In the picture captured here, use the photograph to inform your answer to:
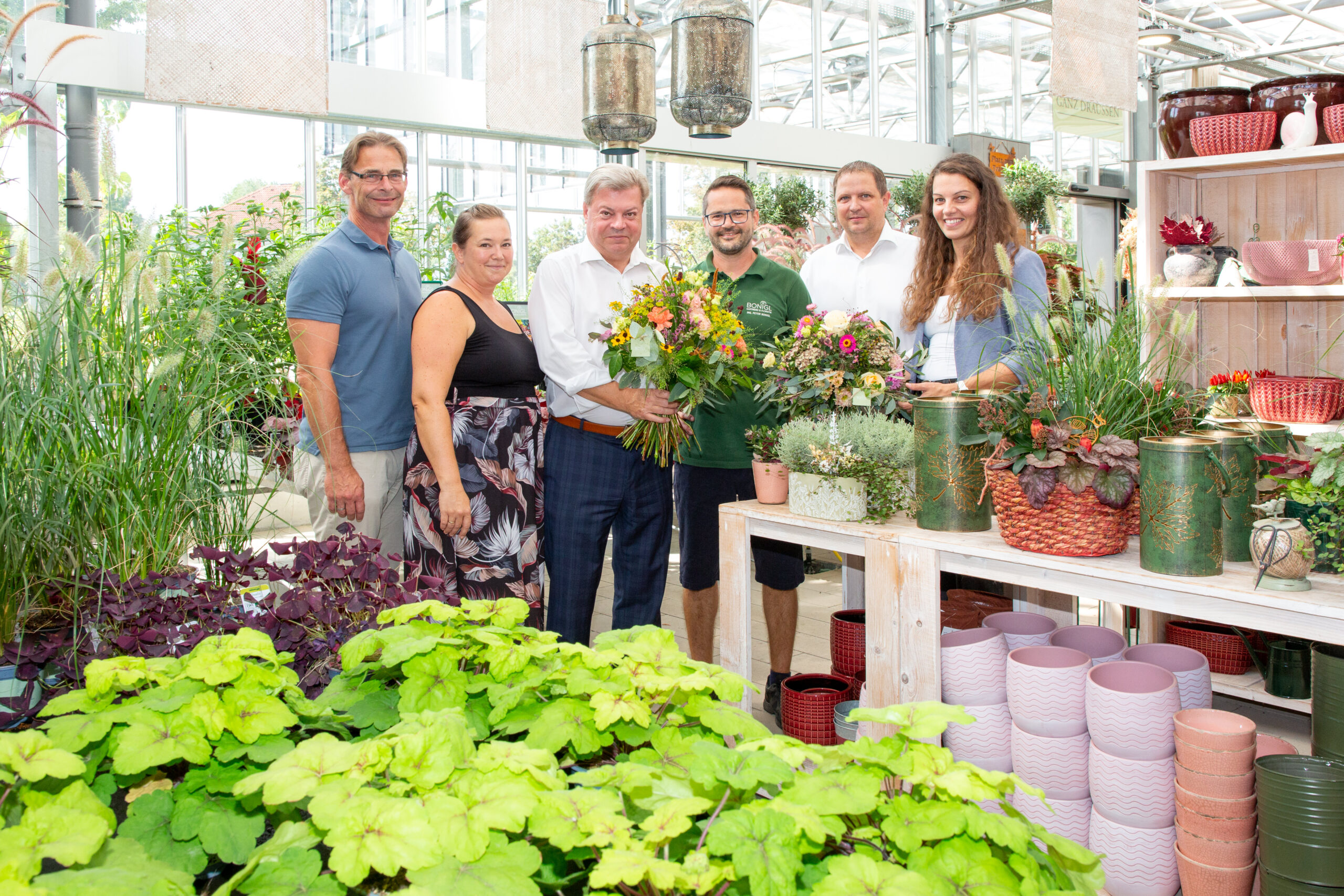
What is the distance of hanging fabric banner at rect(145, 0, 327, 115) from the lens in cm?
462

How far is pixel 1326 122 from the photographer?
303 centimetres

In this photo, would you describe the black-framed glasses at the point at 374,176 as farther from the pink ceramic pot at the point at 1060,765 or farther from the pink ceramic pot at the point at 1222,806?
the pink ceramic pot at the point at 1222,806

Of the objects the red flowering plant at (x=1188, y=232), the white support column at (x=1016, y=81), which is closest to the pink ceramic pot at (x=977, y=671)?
the red flowering plant at (x=1188, y=232)

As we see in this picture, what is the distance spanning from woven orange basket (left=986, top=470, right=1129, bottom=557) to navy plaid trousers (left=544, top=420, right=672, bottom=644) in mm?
1168

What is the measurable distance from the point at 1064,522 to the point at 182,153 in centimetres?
624

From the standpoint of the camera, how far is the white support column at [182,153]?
635 cm

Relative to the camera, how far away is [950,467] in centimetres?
203

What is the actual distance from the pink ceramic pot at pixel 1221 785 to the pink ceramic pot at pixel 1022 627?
436 mm

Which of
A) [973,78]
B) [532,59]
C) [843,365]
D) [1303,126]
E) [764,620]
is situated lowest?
[764,620]

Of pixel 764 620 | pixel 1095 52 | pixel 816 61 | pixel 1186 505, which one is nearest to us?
pixel 1186 505

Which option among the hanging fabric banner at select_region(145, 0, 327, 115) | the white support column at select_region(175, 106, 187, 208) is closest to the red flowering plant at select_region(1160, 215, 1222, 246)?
the hanging fabric banner at select_region(145, 0, 327, 115)

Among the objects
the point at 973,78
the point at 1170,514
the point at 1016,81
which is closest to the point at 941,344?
the point at 1170,514

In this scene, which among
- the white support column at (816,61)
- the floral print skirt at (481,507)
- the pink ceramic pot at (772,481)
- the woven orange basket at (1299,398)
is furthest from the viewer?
the white support column at (816,61)

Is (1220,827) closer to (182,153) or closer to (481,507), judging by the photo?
(481,507)
